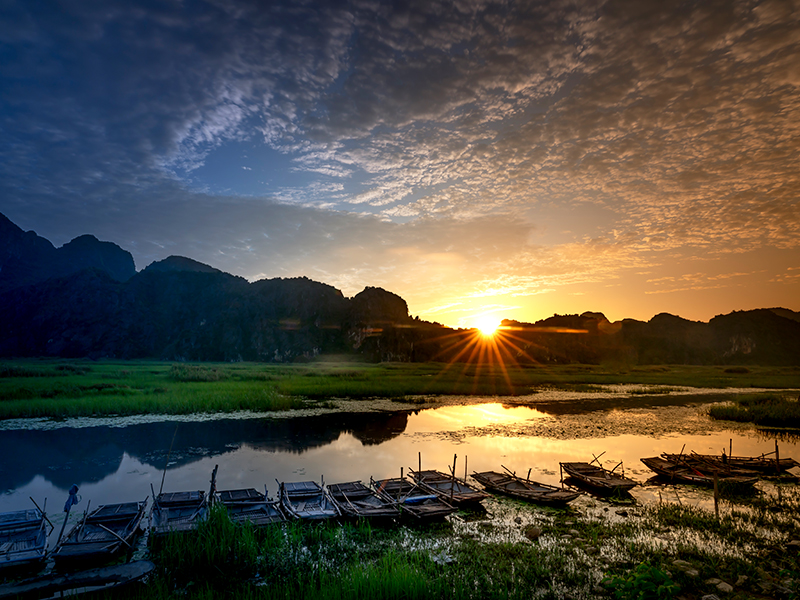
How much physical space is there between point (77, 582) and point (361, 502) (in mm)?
8016

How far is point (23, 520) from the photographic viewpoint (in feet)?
37.7

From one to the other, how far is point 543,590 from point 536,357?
169841 mm

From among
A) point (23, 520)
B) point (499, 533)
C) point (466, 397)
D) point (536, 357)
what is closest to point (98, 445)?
point (23, 520)

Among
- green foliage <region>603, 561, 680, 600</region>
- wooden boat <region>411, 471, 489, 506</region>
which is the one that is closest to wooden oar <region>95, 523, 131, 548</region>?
wooden boat <region>411, 471, 489, 506</region>

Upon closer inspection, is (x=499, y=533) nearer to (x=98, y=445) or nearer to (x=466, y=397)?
A: (x=98, y=445)

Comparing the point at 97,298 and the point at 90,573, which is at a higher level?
the point at 97,298

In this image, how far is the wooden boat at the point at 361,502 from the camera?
1298 cm

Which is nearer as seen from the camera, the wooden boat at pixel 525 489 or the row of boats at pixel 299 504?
the row of boats at pixel 299 504

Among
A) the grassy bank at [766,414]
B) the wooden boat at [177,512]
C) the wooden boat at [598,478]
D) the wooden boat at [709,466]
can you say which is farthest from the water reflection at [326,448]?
the wooden boat at [177,512]

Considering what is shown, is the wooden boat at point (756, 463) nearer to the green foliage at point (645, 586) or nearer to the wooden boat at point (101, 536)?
the green foliage at point (645, 586)

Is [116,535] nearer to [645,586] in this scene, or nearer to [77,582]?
[77,582]

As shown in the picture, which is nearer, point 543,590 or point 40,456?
point 543,590

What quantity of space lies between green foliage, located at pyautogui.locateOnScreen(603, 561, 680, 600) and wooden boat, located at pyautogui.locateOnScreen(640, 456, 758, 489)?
11835 mm

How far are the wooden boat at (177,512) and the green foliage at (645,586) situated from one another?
35.6 ft
